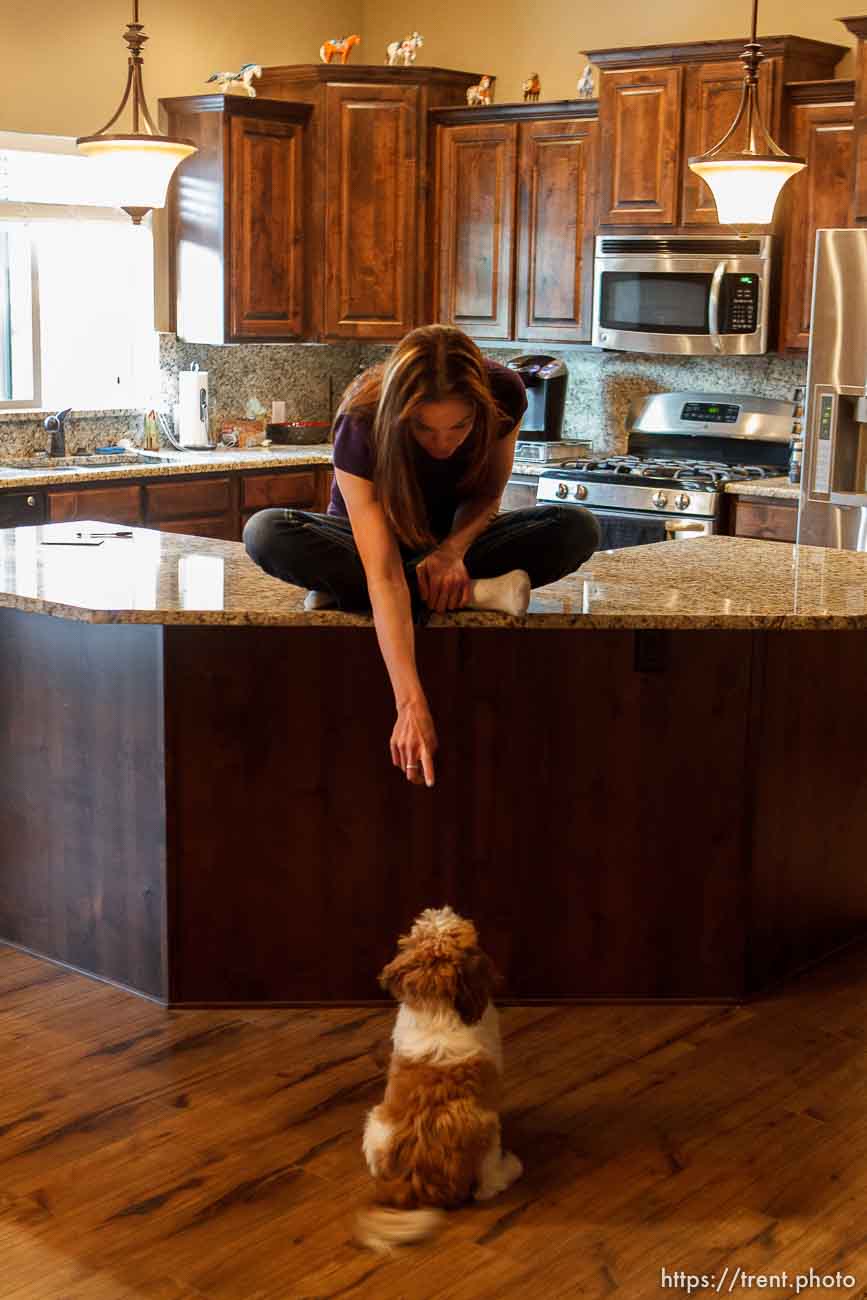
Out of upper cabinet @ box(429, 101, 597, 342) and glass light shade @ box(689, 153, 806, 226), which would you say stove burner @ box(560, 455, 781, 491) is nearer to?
upper cabinet @ box(429, 101, 597, 342)

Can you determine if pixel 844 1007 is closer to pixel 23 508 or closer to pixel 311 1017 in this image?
pixel 311 1017

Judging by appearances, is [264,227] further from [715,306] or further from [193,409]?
[715,306]

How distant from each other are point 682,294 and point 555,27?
140cm

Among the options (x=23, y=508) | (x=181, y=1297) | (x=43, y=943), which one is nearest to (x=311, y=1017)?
(x=43, y=943)

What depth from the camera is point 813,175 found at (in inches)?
209

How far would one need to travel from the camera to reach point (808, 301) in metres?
5.43

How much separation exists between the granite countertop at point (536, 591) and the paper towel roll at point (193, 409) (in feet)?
8.67

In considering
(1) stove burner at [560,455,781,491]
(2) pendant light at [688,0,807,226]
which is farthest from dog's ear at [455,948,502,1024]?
(1) stove burner at [560,455,781,491]

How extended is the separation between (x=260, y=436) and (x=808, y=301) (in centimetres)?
235

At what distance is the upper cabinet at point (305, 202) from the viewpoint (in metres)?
6.00

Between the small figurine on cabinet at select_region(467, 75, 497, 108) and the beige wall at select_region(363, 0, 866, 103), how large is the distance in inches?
9.7

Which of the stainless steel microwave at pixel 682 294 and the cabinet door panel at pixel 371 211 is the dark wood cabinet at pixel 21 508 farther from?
the stainless steel microwave at pixel 682 294

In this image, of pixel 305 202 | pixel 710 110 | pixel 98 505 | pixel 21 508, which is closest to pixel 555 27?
pixel 710 110

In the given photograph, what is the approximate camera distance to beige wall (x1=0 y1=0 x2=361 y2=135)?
566 cm
